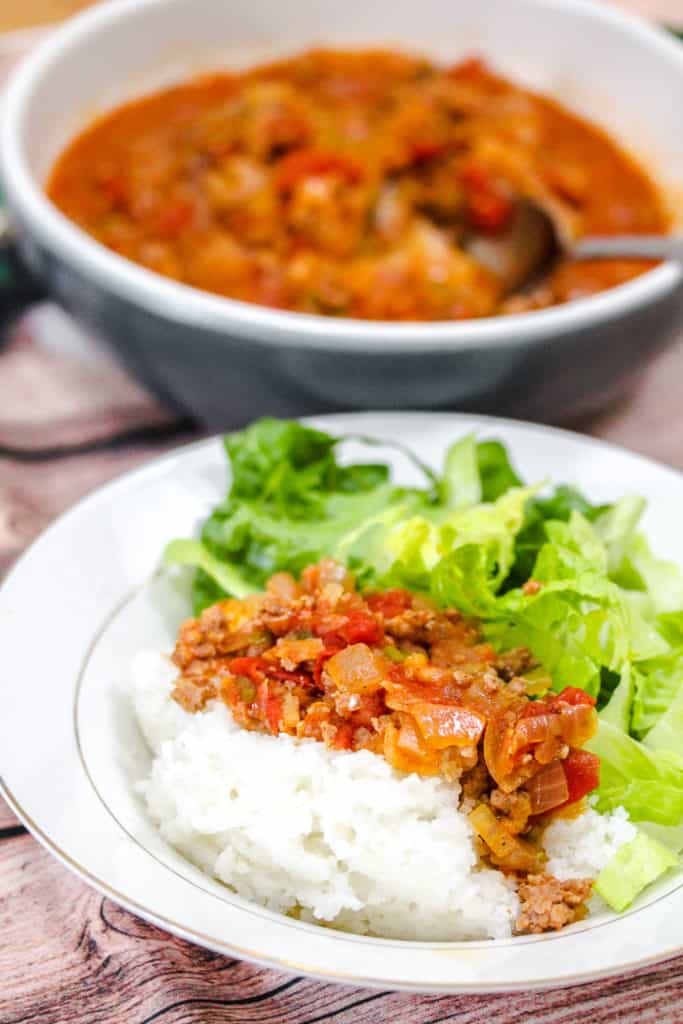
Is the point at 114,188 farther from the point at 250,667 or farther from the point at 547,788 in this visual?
the point at 547,788

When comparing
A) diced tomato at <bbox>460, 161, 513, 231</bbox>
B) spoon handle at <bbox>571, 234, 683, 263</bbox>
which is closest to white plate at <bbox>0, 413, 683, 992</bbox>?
spoon handle at <bbox>571, 234, 683, 263</bbox>

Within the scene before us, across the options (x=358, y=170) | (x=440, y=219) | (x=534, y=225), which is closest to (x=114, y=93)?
(x=358, y=170)

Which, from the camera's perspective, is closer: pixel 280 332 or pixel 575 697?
pixel 575 697

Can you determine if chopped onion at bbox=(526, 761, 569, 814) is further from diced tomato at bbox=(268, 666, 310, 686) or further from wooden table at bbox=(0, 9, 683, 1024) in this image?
diced tomato at bbox=(268, 666, 310, 686)

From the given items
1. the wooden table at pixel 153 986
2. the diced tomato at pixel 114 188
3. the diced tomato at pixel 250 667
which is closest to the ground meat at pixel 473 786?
the wooden table at pixel 153 986

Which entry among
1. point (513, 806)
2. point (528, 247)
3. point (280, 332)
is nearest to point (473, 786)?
point (513, 806)
